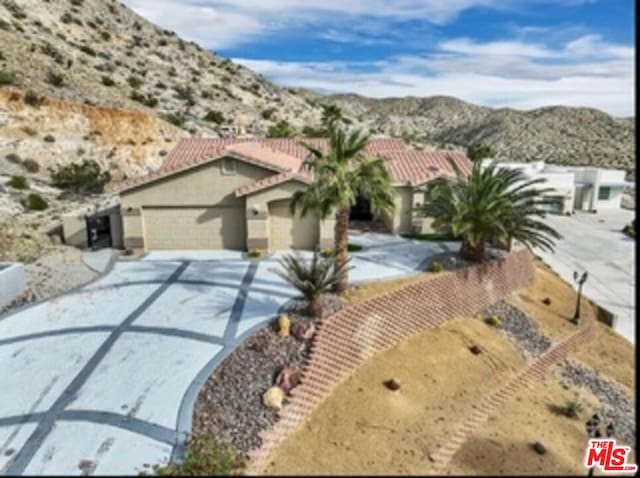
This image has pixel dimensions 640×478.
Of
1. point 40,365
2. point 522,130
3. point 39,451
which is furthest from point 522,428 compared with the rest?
point 522,130

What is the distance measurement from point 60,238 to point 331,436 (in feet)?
68.9

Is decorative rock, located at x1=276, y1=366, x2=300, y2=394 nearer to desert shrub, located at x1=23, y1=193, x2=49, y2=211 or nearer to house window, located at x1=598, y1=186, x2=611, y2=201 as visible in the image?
desert shrub, located at x1=23, y1=193, x2=49, y2=211

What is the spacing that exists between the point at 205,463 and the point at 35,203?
2819cm

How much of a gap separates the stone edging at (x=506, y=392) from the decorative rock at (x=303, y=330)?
4.95 meters

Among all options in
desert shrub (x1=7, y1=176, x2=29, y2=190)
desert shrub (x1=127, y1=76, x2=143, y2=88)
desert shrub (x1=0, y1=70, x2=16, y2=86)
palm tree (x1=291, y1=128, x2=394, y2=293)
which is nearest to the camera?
palm tree (x1=291, y1=128, x2=394, y2=293)

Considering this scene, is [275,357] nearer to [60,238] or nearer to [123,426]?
[123,426]

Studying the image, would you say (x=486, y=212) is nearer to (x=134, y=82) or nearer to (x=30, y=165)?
(x=30, y=165)

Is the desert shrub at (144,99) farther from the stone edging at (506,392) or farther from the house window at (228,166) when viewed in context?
the stone edging at (506,392)

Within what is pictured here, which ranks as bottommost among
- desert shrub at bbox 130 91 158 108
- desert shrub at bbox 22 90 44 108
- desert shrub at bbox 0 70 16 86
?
desert shrub at bbox 22 90 44 108

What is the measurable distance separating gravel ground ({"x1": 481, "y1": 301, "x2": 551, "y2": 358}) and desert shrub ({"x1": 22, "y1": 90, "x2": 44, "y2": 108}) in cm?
3867

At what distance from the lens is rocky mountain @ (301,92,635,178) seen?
103 m

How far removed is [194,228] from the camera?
25.2 m

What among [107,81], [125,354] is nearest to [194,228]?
[125,354]

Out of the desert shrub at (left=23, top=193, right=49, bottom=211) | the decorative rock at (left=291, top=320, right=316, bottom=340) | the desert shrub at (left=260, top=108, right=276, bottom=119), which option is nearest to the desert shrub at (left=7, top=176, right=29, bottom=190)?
the desert shrub at (left=23, top=193, right=49, bottom=211)
